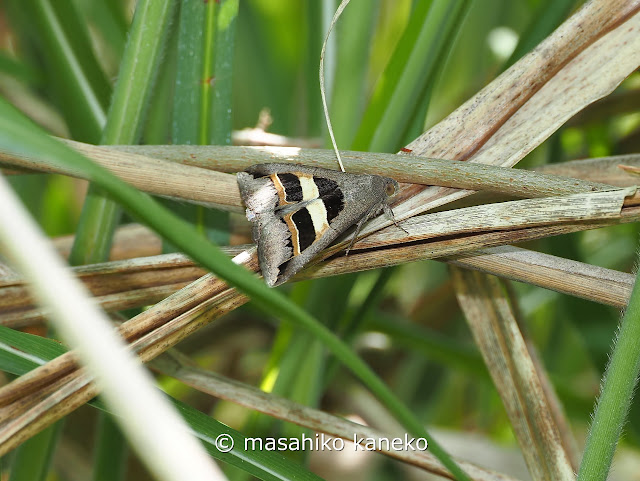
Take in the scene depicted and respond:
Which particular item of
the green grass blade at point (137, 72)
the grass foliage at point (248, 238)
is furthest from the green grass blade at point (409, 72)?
the green grass blade at point (137, 72)

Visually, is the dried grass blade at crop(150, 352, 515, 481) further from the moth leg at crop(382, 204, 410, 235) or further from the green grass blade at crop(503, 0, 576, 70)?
the green grass blade at crop(503, 0, 576, 70)

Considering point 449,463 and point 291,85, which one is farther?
point 291,85

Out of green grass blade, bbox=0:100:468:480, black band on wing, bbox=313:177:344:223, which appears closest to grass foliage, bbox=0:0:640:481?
green grass blade, bbox=0:100:468:480

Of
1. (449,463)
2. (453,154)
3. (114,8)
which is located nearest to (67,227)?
(114,8)

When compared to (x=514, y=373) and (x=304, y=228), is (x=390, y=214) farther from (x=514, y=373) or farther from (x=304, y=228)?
(x=514, y=373)

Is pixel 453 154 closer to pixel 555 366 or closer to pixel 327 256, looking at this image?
pixel 327 256

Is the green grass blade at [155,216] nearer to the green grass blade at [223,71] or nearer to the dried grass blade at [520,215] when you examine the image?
the dried grass blade at [520,215]

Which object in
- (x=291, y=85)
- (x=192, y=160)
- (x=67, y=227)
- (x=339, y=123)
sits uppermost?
(x=291, y=85)
